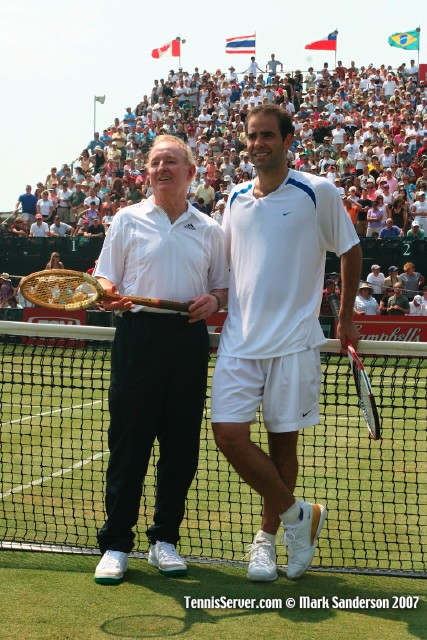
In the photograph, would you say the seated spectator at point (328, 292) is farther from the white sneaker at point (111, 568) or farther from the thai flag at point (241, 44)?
the thai flag at point (241, 44)

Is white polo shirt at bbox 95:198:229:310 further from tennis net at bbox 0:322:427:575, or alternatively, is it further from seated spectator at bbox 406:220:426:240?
seated spectator at bbox 406:220:426:240

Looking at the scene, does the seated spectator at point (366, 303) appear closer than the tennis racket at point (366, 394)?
No

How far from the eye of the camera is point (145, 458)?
556 cm

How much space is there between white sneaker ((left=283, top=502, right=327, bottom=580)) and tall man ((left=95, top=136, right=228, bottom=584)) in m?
0.60

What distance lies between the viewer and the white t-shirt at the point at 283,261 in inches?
208

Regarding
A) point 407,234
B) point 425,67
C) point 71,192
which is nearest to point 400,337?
point 407,234

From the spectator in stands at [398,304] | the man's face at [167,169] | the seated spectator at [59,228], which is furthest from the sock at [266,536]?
the seated spectator at [59,228]

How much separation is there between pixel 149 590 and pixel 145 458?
27.7 inches

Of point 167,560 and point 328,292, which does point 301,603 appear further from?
point 328,292

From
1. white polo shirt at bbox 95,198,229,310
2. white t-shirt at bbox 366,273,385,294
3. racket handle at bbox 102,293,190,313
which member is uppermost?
white polo shirt at bbox 95,198,229,310

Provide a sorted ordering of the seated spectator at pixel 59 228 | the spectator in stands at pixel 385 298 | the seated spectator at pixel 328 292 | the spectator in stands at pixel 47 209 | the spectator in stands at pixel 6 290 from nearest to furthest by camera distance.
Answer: the seated spectator at pixel 328 292 → the spectator in stands at pixel 385 298 → the spectator in stands at pixel 6 290 → the seated spectator at pixel 59 228 → the spectator in stands at pixel 47 209

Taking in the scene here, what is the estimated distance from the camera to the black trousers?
5414 millimetres

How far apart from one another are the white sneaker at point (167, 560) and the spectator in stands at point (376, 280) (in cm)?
1546

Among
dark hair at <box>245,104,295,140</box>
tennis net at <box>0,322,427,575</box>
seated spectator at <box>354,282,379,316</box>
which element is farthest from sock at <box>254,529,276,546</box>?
seated spectator at <box>354,282,379,316</box>
